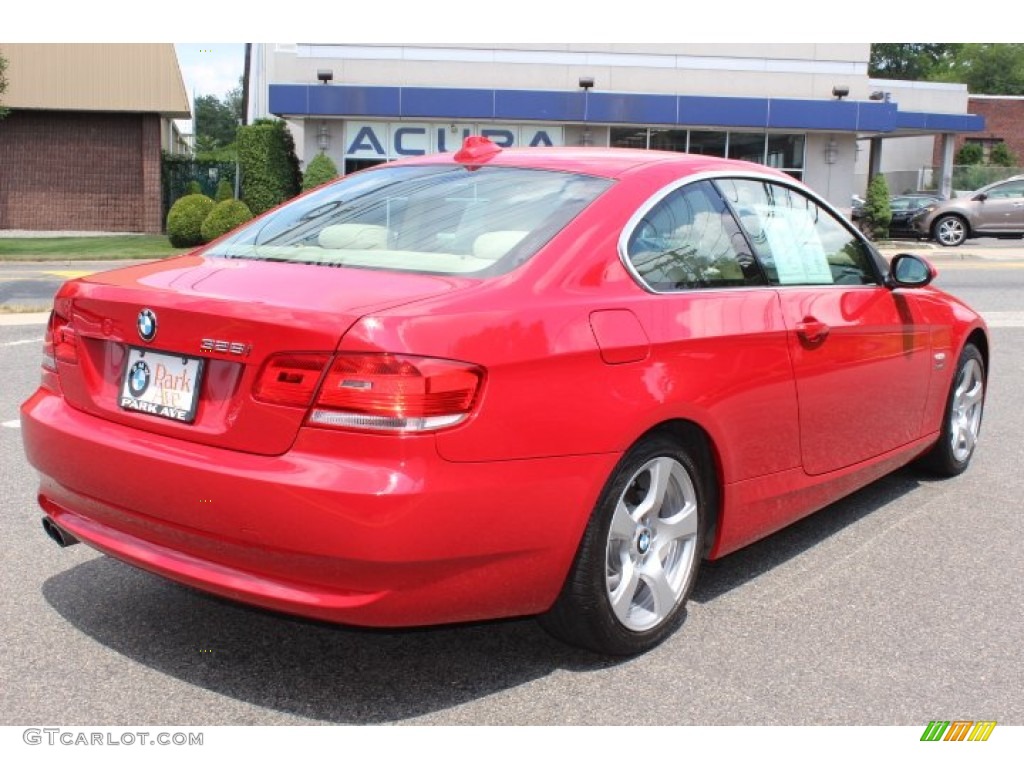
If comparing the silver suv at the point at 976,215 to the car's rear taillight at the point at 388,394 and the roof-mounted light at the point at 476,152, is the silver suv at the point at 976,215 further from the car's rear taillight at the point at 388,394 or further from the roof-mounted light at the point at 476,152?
the car's rear taillight at the point at 388,394

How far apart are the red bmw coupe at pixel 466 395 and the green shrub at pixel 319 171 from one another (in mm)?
20537

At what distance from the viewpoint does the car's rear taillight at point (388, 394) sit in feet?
9.41

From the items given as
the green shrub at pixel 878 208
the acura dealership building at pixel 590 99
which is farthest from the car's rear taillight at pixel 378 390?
the green shrub at pixel 878 208

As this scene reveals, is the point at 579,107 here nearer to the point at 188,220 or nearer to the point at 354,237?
the point at 188,220

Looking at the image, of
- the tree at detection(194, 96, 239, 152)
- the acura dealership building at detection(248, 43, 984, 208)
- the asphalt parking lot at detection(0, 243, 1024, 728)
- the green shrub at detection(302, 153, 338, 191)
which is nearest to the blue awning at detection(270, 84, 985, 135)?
the acura dealership building at detection(248, 43, 984, 208)

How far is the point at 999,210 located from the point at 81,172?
24.3 meters

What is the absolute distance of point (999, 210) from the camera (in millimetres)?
26531

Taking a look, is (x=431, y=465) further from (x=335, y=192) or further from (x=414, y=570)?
(x=335, y=192)

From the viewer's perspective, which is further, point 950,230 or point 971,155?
point 971,155

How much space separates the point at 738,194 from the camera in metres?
4.23

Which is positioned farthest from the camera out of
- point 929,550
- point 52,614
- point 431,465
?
point 929,550

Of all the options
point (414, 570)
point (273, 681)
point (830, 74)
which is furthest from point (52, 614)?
point (830, 74)

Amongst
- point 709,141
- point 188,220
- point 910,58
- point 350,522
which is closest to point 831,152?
point 709,141

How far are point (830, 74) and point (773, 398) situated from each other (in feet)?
84.8
